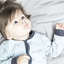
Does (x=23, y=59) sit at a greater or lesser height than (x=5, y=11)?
lesser

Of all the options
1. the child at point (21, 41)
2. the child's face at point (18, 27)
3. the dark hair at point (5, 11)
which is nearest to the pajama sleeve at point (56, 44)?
the child at point (21, 41)

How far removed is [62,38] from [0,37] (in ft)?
1.57

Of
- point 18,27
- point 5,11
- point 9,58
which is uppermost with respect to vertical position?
point 5,11

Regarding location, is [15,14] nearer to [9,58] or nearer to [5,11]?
[5,11]

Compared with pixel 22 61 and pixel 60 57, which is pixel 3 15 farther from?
pixel 60 57

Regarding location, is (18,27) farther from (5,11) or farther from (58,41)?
(58,41)

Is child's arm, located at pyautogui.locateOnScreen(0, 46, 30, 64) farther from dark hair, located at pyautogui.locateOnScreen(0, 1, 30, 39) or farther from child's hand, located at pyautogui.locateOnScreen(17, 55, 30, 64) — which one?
dark hair, located at pyautogui.locateOnScreen(0, 1, 30, 39)

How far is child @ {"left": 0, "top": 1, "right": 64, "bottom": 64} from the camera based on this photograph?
3.58 feet

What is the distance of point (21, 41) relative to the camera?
1.15 metres

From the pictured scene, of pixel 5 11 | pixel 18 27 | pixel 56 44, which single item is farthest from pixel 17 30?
pixel 56 44

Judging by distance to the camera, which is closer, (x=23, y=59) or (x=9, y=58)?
(x=23, y=59)

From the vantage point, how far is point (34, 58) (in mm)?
1116

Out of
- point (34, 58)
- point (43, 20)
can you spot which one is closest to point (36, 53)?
point (34, 58)

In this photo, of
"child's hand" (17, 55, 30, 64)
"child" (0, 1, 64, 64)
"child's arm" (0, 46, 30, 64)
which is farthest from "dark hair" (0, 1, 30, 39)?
"child's hand" (17, 55, 30, 64)
